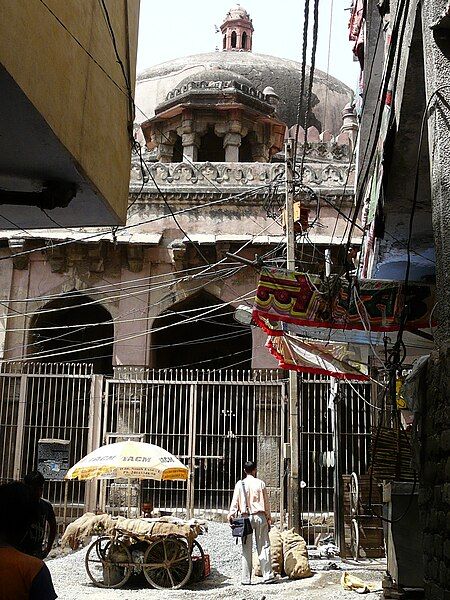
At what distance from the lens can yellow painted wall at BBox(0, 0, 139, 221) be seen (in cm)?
445

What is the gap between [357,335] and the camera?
32.1 ft

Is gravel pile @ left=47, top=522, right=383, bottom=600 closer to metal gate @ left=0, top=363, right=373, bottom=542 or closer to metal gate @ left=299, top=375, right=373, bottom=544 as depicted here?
metal gate @ left=299, top=375, right=373, bottom=544

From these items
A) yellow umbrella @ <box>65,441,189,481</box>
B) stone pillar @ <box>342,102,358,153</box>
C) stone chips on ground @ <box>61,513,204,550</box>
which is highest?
stone pillar @ <box>342,102,358,153</box>

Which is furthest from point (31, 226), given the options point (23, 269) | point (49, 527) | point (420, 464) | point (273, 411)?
point (23, 269)

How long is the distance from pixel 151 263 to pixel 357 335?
7.36m

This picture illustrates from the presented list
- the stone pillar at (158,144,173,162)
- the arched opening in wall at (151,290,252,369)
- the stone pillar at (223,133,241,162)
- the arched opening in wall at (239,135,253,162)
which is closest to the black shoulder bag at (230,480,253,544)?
the arched opening in wall at (151,290,252,369)

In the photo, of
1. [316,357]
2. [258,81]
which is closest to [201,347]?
[316,357]

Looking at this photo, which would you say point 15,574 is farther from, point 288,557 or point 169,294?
point 169,294

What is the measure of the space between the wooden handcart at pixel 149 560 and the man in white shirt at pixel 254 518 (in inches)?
27.2

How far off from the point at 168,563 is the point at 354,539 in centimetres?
→ 371

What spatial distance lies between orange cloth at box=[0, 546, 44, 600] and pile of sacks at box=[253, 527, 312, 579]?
7.76 meters

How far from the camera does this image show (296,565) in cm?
1006

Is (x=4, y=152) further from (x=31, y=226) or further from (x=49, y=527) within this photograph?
(x=49, y=527)

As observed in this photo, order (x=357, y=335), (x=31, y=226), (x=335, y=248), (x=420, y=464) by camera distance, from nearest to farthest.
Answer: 1. (x=420, y=464)
2. (x=31, y=226)
3. (x=357, y=335)
4. (x=335, y=248)
